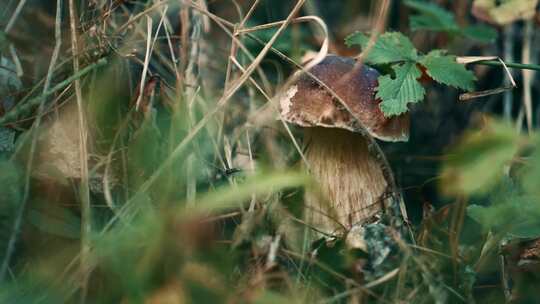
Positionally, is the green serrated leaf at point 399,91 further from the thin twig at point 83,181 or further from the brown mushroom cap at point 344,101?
the thin twig at point 83,181

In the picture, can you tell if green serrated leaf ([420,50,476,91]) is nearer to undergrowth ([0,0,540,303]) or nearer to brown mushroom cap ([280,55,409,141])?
undergrowth ([0,0,540,303])

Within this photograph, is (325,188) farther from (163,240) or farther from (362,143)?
(163,240)

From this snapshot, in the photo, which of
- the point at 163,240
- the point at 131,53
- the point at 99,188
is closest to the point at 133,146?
the point at 99,188

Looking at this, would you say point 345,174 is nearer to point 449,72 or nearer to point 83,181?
point 449,72

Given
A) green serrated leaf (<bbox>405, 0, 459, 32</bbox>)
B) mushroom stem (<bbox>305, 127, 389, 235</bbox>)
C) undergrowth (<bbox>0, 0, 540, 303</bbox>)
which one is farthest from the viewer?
green serrated leaf (<bbox>405, 0, 459, 32</bbox>)

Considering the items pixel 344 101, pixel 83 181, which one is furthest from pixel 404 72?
pixel 83 181

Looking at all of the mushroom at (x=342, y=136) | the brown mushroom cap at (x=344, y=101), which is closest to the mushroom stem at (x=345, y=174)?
the mushroom at (x=342, y=136)

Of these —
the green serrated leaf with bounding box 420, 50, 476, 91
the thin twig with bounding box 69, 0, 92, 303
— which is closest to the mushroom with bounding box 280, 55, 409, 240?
the green serrated leaf with bounding box 420, 50, 476, 91
